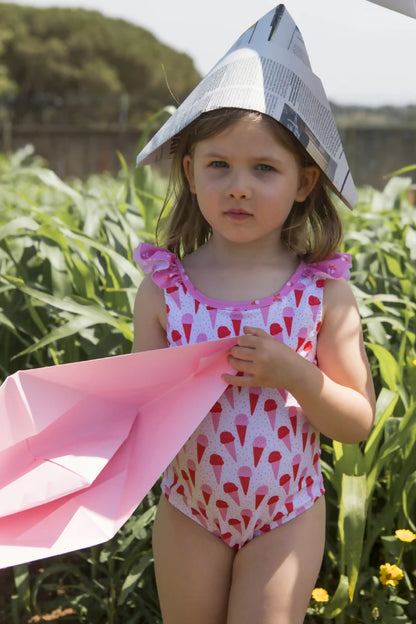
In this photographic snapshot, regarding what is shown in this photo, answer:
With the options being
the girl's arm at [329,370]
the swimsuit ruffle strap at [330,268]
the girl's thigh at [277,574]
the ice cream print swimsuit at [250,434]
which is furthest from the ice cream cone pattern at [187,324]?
the girl's thigh at [277,574]

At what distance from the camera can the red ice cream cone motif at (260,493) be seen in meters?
1.46

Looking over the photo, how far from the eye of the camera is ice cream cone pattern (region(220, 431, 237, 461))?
1455 millimetres

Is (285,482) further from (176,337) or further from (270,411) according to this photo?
(176,337)

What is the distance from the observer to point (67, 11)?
1539 inches

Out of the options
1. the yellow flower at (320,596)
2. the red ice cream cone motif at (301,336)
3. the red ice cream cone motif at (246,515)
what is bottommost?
the yellow flower at (320,596)

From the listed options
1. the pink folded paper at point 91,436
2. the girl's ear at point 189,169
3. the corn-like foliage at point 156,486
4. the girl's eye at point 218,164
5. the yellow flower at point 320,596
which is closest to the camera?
the pink folded paper at point 91,436

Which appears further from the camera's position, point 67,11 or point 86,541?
point 67,11

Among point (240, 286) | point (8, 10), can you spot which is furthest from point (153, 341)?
point (8, 10)

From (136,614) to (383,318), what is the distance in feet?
3.07

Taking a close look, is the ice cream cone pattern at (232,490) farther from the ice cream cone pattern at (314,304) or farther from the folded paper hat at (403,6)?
the folded paper hat at (403,6)

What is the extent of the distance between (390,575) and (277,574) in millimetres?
481

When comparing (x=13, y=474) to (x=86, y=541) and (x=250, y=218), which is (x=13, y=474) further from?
(x=250, y=218)

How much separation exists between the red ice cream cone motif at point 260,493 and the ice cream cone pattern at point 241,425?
81 mm

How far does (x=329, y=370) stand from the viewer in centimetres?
150
